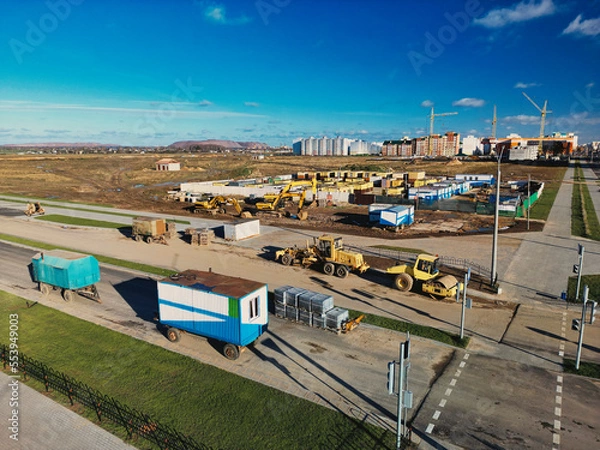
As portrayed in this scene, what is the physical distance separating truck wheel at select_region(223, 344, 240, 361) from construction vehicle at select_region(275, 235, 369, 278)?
13.5m

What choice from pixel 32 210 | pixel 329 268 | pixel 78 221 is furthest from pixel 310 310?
pixel 32 210

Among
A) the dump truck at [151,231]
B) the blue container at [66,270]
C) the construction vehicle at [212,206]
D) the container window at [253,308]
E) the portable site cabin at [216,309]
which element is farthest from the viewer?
the construction vehicle at [212,206]

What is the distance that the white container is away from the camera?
1640 inches

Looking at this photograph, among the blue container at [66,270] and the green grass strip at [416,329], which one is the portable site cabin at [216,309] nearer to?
the green grass strip at [416,329]

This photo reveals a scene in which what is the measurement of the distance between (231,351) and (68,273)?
42.9ft

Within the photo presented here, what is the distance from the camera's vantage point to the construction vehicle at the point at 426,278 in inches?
976

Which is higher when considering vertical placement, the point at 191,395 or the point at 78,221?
the point at 78,221

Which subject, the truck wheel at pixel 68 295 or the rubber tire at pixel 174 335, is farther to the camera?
the truck wheel at pixel 68 295

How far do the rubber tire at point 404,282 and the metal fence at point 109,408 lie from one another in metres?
17.8

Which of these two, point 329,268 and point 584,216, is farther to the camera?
point 584,216

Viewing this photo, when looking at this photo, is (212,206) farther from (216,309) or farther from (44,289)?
(216,309)

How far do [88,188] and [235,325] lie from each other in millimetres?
90942

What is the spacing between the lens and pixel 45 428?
13.6 m

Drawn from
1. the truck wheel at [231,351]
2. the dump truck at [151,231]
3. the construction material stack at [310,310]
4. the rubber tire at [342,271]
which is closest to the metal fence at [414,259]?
the rubber tire at [342,271]
